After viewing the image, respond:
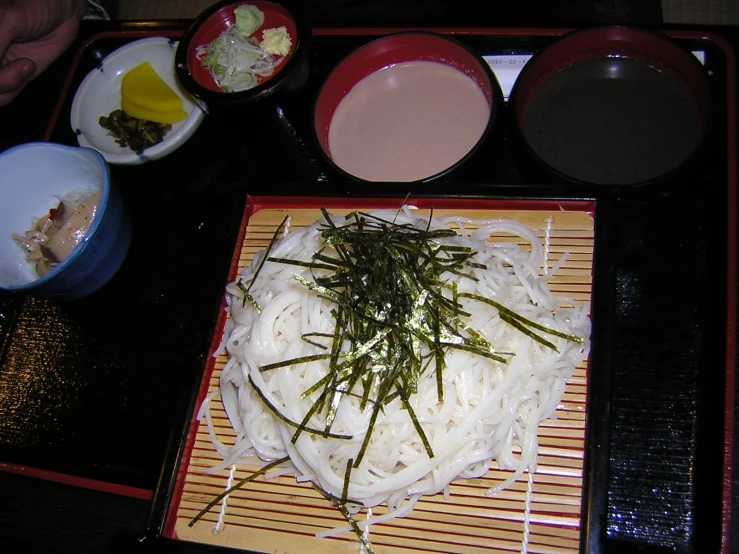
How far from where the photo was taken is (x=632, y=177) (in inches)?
82.3

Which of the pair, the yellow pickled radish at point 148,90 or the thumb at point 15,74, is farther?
the thumb at point 15,74

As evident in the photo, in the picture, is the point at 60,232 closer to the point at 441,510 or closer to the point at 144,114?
the point at 144,114

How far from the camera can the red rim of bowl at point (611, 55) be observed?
214cm

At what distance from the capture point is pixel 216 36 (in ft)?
8.64

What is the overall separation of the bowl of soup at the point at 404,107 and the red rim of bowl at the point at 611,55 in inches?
5.0

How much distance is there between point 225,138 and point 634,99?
1.72 metres

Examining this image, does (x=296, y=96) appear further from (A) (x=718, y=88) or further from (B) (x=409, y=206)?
(A) (x=718, y=88)

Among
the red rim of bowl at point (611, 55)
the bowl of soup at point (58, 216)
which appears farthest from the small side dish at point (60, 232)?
the red rim of bowl at point (611, 55)

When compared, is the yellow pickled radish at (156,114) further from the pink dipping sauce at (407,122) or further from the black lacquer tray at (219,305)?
the pink dipping sauce at (407,122)

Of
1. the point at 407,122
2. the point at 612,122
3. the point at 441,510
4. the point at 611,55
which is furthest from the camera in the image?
the point at 407,122

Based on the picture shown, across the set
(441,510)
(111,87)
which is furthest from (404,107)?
(441,510)

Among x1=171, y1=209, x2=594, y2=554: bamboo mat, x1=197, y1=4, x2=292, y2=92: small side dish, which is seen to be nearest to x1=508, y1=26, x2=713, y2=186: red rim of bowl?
x1=171, y1=209, x2=594, y2=554: bamboo mat

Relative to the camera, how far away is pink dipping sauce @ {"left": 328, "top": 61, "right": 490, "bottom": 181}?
235 cm

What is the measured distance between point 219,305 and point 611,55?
177 centimetres
